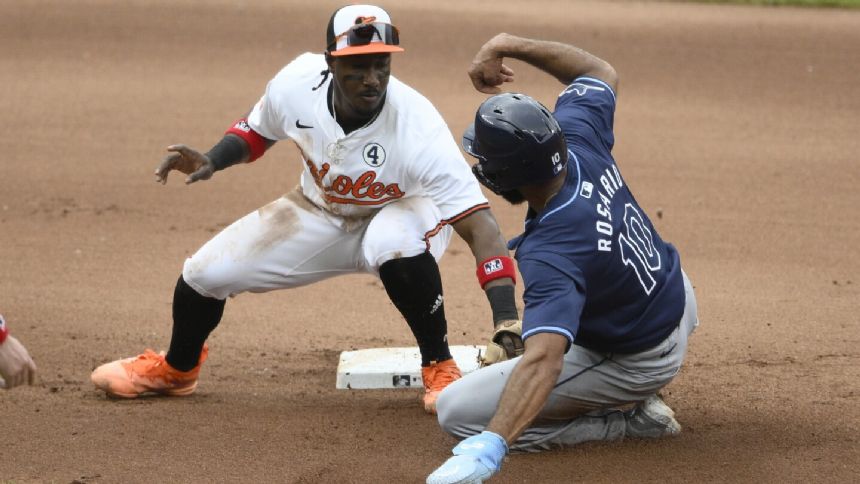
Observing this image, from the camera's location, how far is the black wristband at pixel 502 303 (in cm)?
481


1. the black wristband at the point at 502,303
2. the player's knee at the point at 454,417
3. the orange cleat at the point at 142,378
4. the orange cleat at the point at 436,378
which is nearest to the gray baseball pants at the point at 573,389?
the player's knee at the point at 454,417

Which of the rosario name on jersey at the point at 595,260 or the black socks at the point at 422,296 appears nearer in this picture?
the rosario name on jersey at the point at 595,260

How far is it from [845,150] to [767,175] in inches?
45.2

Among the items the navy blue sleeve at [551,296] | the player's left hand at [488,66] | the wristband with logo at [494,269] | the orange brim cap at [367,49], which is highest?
the orange brim cap at [367,49]

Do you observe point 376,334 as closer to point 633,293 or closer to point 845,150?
point 633,293

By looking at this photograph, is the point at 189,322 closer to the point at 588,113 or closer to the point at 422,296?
the point at 422,296

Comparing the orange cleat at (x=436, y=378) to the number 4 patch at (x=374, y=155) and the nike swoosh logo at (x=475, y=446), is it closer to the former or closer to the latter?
the number 4 patch at (x=374, y=155)

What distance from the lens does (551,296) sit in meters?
3.79

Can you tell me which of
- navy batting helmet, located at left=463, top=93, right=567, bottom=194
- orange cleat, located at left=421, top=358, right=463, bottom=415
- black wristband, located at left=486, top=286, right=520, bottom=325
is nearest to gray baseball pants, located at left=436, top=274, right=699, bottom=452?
black wristband, located at left=486, top=286, right=520, bottom=325

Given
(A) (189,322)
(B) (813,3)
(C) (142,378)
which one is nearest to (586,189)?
(A) (189,322)

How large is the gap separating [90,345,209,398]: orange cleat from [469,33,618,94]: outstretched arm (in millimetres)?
1918

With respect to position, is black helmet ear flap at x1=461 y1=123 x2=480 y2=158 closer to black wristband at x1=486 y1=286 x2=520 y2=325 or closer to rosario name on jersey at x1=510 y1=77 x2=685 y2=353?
rosario name on jersey at x1=510 y1=77 x2=685 y2=353

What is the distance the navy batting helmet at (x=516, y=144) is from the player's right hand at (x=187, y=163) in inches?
64.6

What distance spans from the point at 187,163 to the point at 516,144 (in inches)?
→ 77.9
